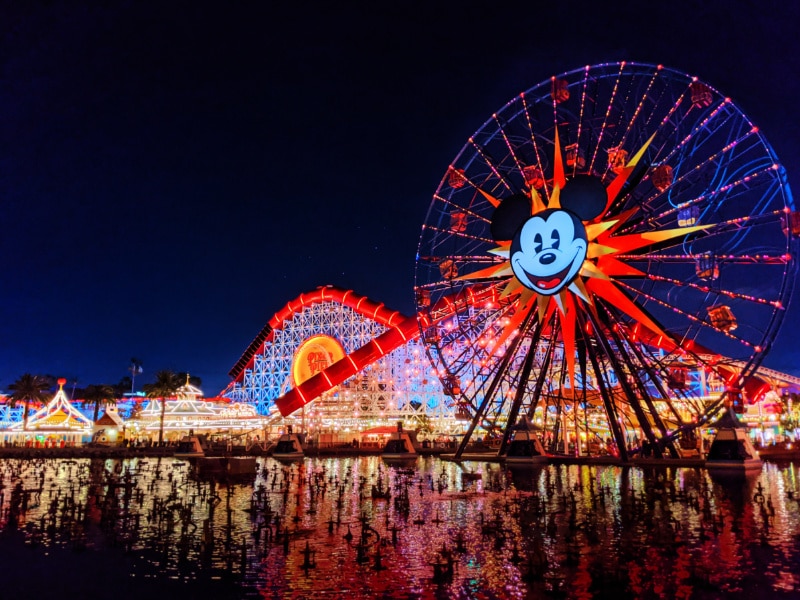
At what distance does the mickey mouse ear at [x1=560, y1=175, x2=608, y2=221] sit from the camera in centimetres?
2719

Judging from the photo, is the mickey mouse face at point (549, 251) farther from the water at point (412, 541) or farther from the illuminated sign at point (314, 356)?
the illuminated sign at point (314, 356)

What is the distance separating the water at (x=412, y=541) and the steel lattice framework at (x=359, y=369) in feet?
101

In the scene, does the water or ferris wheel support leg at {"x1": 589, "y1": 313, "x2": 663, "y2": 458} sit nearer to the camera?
the water

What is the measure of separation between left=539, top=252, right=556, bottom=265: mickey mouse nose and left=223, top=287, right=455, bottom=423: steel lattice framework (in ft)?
82.2

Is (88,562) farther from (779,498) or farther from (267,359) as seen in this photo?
(267,359)

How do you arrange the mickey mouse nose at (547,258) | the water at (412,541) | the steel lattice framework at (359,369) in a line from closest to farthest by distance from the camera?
the water at (412,541) < the mickey mouse nose at (547,258) < the steel lattice framework at (359,369)

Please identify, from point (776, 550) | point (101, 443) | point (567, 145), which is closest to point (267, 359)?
point (101, 443)

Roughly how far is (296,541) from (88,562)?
13.2 feet

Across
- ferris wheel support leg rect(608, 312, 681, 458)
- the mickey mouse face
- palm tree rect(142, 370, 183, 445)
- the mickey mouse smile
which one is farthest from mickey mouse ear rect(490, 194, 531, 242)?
palm tree rect(142, 370, 183, 445)

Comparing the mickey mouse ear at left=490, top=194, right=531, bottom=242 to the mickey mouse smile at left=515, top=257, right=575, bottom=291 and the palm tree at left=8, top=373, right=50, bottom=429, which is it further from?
the palm tree at left=8, top=373, right=50, bottom=429

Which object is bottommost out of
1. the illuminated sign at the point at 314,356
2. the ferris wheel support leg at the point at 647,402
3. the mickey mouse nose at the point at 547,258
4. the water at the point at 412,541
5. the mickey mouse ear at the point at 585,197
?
the water at the point at 412,541

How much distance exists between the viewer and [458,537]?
1327cm

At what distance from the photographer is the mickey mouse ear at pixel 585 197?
89.2 ft

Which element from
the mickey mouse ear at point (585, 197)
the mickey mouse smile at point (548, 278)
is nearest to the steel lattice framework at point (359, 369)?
the mickey mouse smile at point (548, 278)
